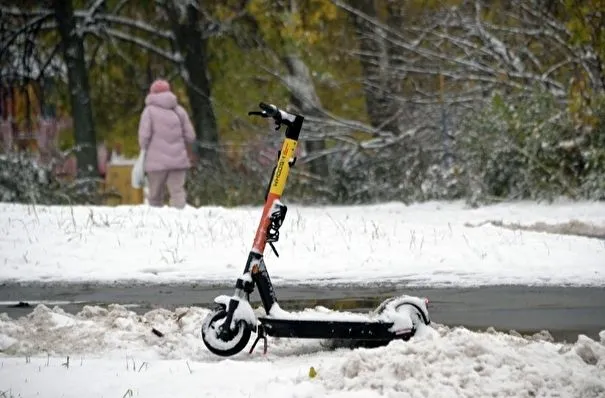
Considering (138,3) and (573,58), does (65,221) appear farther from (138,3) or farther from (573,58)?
(138,3)

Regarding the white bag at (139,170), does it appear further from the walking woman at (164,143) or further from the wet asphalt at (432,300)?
→ the wet asphalt at (432,300)

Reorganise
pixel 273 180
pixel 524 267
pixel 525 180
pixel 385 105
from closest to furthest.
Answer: pixel 273 180 → pixel 524 267 → pixel 525 180 → pixel 385 105

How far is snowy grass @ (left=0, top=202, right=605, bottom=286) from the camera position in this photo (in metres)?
12.7

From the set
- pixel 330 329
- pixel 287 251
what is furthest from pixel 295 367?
pixel 287 251

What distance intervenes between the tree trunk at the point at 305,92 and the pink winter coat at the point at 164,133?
6740 millimetres

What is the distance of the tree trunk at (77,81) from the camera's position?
1148 inches

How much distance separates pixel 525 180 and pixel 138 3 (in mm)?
12914

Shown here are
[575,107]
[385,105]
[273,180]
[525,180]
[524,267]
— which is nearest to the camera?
[273,180]

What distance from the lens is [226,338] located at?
800 cm

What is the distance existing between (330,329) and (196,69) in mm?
23843

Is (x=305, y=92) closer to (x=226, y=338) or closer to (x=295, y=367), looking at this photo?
(x=226, y=338)

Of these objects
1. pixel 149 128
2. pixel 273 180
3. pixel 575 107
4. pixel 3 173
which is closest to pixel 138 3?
pixel 3 173

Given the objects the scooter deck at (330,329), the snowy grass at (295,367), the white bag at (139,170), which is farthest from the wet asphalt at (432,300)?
the white bag at (139,170)

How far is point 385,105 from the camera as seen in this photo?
26797 millimetres
